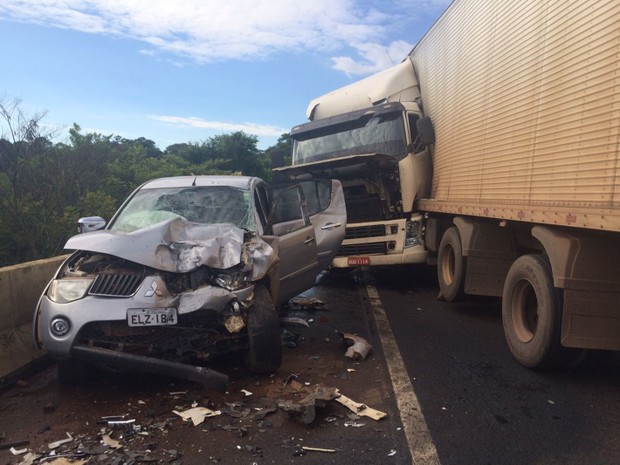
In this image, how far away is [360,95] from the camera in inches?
418

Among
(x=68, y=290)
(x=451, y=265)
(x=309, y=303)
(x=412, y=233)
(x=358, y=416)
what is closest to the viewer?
(x=358, y=416)

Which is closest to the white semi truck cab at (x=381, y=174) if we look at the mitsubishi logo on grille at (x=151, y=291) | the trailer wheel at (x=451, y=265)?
the trailer wheel at (x=451, y=265)

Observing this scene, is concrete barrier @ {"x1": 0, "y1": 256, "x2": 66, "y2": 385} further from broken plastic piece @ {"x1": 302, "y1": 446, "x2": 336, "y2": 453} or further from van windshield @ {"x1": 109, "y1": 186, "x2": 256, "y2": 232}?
broken plastic piece @ {"x1": 302, "y1": 446, "x2": 336, "y2": 453}

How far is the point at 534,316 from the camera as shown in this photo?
5.53 m

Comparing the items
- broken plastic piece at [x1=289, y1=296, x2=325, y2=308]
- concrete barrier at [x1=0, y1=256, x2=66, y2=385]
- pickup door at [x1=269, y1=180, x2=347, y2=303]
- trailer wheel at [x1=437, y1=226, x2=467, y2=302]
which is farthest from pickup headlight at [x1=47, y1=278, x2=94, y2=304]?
trailer wheel at [x1=437, y1=226, x2=467, y2=302]

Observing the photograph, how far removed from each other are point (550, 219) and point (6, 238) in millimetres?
11851

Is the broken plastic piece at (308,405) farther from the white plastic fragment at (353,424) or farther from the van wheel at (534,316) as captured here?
the van wheel at (534,316)

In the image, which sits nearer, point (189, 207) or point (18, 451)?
point (18, 451)

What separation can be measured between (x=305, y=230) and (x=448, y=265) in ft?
9.84

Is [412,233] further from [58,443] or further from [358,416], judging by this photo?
[58,443]

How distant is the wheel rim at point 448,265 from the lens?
842 centimetres

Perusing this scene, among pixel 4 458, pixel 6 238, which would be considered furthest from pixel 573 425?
pixel 6 238

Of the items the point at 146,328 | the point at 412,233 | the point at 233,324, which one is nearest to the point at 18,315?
the point at 146,328

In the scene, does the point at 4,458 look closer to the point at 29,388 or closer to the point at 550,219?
the point at 29,388
